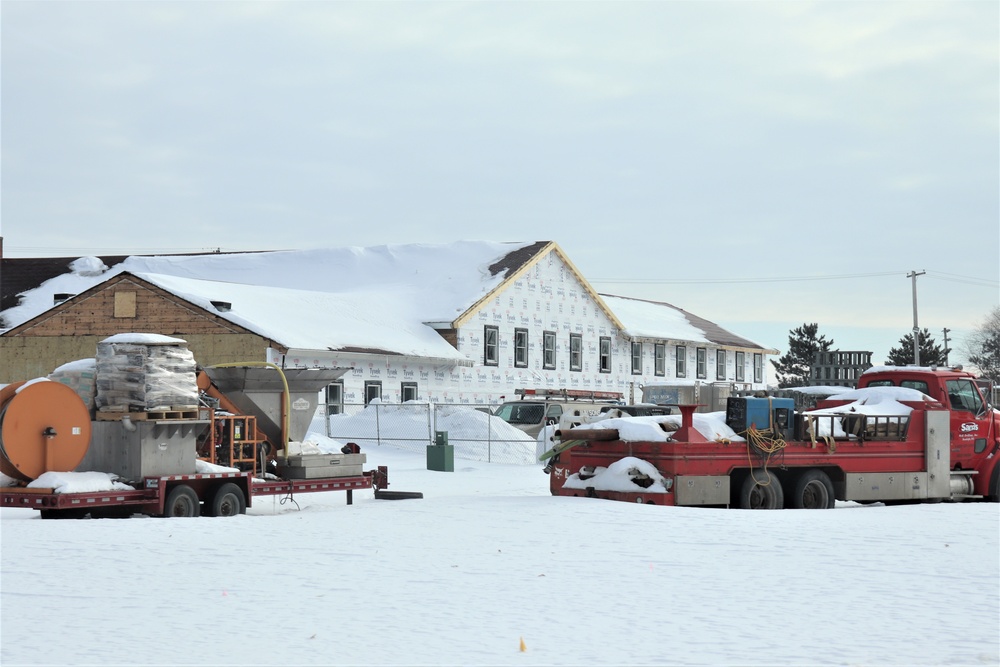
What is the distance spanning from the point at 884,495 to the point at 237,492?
34.9ft

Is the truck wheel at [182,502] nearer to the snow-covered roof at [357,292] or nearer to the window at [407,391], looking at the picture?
the snow-covered roof at [357,292]

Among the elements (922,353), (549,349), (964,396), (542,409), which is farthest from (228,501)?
(922,353)

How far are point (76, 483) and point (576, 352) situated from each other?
36470 mm

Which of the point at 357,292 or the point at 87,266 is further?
the point at 87,266

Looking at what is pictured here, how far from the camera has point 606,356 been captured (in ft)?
177

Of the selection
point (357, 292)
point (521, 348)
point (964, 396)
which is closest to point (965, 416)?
point (964, 396)

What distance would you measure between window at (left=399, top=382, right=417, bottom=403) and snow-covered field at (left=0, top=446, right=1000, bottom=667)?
969 inches

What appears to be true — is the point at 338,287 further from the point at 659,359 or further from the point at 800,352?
the point at 800,352

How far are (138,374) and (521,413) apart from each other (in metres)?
20.7

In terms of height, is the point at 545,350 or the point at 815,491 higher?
the point at 545,350

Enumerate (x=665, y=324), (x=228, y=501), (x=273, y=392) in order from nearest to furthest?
(x=228, y=501)
(x=273, y=392)
(x=665, y=324)

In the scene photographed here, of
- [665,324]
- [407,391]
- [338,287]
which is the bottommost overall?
[407,391]

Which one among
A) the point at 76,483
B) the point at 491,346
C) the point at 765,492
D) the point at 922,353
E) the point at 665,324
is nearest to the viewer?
the point at 76,483

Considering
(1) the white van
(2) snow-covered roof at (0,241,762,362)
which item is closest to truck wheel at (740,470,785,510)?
(1) the white van
